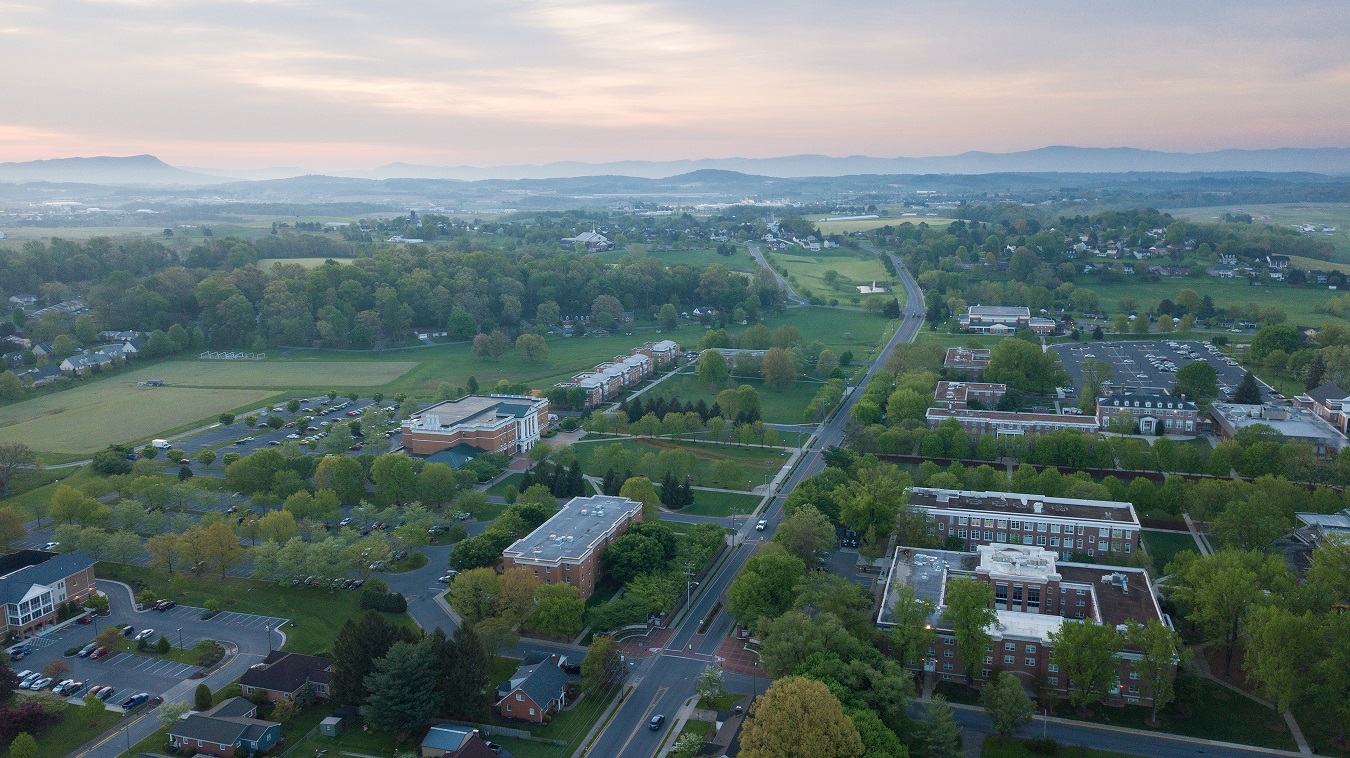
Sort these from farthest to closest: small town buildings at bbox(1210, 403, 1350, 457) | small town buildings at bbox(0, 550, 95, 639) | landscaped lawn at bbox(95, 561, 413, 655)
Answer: small town buildings at bbox(1210, 403, 1350, 457) < landscaped lawn at bbox(95, 561, 413, 655) < small town buildings at bbox(0, 550, 95, 639)

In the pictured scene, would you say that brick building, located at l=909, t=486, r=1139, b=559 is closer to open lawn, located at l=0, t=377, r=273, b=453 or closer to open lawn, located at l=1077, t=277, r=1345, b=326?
open lawn, located at l=0, t=377, r=273, b=453

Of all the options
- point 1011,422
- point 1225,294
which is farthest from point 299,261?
point 1225,294

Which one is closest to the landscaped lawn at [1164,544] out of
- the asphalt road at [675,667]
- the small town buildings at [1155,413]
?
the small town buildings at [1155,413]

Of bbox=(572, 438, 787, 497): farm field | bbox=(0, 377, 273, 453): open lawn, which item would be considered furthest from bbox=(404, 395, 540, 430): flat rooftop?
bbox=(0, 377, 273, 453): open lawn

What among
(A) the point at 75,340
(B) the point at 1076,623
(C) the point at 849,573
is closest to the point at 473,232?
(A) the point at 75,340

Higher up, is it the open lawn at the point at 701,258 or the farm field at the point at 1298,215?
the farm field at the point at 1298,215

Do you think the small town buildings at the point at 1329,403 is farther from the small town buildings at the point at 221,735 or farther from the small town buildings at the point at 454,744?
the small town buildings at the point at 221,735

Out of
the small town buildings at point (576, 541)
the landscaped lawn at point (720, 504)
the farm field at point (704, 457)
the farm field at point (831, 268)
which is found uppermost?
the farm field at point (831, 268)
